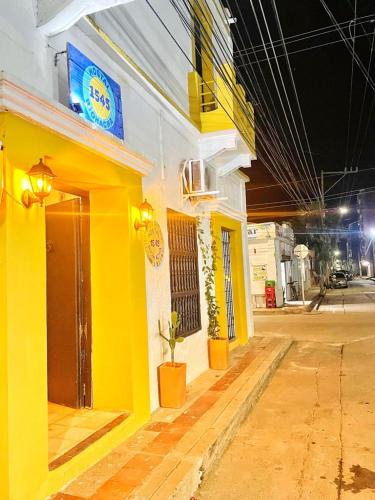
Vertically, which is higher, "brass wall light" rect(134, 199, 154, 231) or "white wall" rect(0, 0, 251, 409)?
"white wall" rect(0, 0, 251, 409)

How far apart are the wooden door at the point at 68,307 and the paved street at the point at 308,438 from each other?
6.30ft

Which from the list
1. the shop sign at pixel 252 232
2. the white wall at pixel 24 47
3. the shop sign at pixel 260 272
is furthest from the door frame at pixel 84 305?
the shop sign at pixel 252 232

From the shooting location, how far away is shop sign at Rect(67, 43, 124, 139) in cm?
385

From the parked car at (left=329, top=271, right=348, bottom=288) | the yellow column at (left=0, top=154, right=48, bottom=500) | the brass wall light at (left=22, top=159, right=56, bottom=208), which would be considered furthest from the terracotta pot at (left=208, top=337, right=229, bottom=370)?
the parked car at (left=329, top=271, right=348, bottom=288)

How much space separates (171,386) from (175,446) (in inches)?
45.9

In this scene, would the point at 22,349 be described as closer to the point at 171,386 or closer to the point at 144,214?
the point at 144,214

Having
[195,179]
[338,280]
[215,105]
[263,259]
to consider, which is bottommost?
[338,280]

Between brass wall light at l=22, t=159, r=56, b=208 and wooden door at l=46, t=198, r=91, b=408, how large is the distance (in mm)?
1600

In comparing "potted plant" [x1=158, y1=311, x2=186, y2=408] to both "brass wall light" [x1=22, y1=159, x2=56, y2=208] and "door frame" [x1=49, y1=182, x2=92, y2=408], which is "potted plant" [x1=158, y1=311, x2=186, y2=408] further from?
"brass wall light" [x1=22, y1=159, x2=56, y2=208]

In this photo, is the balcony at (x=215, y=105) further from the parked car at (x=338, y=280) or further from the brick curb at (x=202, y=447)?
the parked car at (x=338, y=280)

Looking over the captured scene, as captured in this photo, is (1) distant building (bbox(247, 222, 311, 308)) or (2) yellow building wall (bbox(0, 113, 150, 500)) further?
(1) distant building (bbox(247, 222, 311, 308))

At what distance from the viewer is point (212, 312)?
24.2 feet

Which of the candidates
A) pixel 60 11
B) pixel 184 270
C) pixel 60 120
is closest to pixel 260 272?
pixel 184 270

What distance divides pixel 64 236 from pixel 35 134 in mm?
1725
